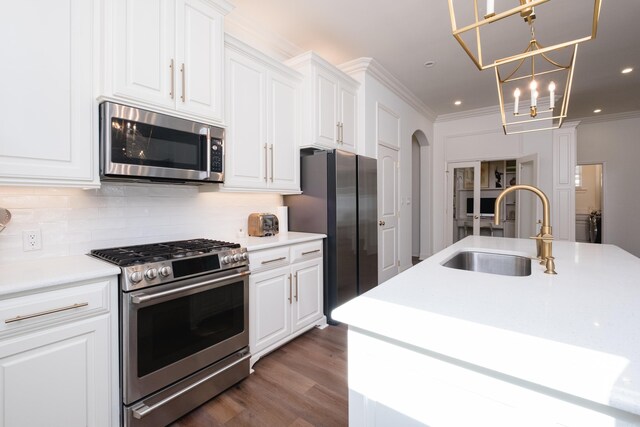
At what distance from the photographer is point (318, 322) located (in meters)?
2.84

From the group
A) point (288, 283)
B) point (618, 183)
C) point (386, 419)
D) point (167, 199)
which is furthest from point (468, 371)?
point (618, 183)

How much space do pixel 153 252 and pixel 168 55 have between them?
1189 mm

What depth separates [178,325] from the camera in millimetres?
1663

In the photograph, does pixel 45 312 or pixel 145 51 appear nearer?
pixel 45 312

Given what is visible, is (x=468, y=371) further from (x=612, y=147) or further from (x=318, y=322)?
(x=612, y=147)

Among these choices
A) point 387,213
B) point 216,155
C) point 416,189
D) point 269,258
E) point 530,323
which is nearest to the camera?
point 530,323

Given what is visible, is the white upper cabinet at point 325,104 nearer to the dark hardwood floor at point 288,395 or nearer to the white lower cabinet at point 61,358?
the dark hardwood floor at point 288,395

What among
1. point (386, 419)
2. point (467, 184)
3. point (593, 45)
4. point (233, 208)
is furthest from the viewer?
point (467, 184)

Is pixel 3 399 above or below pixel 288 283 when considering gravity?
below

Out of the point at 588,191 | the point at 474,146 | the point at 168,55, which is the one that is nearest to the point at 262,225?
the point at 168,55

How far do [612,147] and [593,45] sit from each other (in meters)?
3.89

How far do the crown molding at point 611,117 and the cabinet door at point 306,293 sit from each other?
6663 millimetres

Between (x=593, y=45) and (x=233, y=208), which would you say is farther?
(x=593, y=45)

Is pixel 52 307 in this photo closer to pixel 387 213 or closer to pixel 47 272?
pixel 47 272
